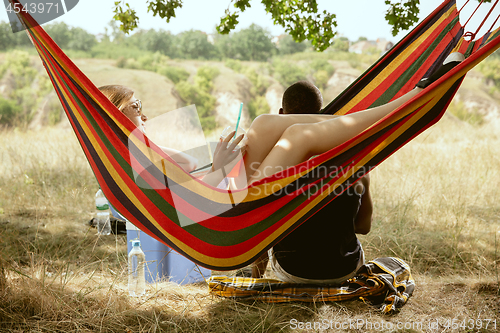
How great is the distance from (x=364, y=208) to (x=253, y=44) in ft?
73.9

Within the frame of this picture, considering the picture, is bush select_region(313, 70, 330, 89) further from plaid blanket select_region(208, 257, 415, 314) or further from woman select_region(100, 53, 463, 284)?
woman select_region(100, 53, 463, 284)

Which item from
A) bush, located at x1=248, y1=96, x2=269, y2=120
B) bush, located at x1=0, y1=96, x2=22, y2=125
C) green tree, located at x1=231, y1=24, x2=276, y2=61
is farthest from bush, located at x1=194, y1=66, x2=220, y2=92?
bush, located at x1=0, y1=96, x2=22, y2=125

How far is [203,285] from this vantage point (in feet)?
6.80

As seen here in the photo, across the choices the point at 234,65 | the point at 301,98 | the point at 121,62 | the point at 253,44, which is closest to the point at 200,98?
the point at 234,65

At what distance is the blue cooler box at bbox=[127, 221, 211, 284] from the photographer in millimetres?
1924

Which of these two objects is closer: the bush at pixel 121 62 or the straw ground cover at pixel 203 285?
the straw ground cover at pixel 203 285

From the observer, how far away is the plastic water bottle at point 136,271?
Answer: 1.84m

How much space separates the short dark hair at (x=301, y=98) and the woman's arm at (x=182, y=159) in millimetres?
510

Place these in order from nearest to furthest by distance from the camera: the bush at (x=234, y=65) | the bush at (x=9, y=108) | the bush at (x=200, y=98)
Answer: the bush at (x=9, y=108)
the bush at (x=200, y=98)
the bush at (x=234, y=65)

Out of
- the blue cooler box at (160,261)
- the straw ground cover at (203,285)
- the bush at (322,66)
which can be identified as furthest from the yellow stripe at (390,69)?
the bush at (322,66)

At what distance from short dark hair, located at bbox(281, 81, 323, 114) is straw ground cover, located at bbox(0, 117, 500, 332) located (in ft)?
2.95

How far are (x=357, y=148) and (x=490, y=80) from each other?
→ 67.1ft

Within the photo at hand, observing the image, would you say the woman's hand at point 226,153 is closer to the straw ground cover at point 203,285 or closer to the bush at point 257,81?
the straw ground cover at point 203,285

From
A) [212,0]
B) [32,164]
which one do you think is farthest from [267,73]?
[32,164]
